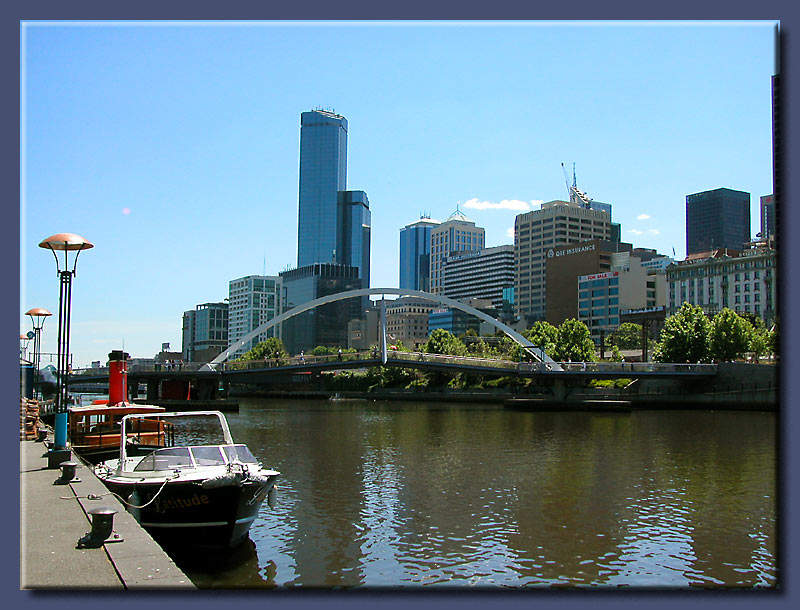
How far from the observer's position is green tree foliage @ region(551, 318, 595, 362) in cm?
8006

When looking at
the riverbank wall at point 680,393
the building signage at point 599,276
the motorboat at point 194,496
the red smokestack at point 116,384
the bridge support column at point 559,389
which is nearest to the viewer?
the motorboat at point 194,496

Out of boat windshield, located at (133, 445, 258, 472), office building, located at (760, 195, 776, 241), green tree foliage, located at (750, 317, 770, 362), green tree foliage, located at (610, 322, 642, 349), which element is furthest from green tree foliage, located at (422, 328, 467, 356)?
boat windshield, located at (133, 445, 258, 472)

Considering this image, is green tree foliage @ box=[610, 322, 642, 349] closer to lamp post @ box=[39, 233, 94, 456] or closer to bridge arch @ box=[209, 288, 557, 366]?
bridge arch @ box=[209, 288, 557, 366]

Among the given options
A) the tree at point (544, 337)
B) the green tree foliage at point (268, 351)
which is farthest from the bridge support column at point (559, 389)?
the green tree foliage at point (268, 351)

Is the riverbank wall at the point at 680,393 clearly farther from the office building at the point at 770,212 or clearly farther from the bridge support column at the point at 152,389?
the office building at the point at 770,212

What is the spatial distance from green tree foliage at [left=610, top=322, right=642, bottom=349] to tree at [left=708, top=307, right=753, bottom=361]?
5254 centimetres

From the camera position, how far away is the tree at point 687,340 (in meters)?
71.7

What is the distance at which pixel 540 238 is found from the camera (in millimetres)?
190125

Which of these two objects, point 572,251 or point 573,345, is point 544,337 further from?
point 572,251

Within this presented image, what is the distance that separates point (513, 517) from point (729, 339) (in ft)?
194

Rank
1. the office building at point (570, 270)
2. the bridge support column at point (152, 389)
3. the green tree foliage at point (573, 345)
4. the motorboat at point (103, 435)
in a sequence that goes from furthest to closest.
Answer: the office building at point (570, 270)
the bridge support column at point (152, 389)
the green tree foliage at point (573, 345)
the motorboat at point (103, 435)

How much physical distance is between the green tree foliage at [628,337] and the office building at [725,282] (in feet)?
20.6

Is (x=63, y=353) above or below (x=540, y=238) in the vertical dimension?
below

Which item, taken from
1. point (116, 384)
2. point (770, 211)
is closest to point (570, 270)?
point (116, 384)
